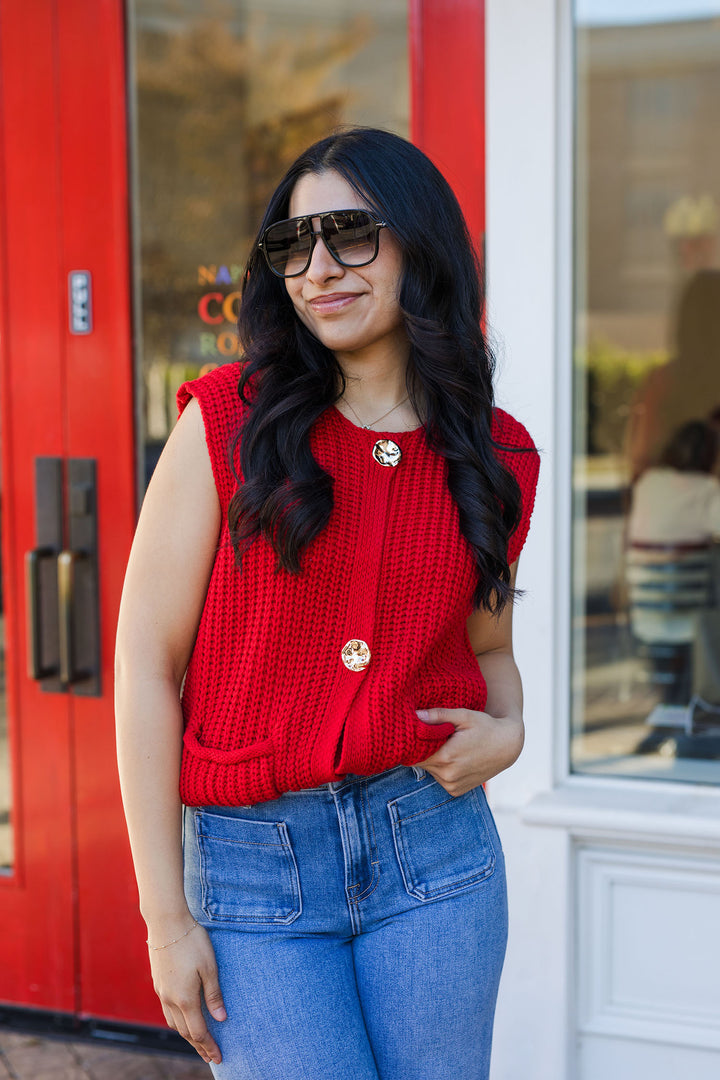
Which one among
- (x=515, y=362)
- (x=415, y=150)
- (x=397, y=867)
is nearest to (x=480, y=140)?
(x=515, y=362)

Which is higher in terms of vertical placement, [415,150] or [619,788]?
[415,150]

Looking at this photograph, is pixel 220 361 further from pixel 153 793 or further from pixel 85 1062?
pixel 85 1062

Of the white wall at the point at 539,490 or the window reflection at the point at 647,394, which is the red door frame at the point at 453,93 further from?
the window reflection at the point at 647,394

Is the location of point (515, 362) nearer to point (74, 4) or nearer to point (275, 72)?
point (275, 72)

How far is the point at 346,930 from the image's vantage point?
1359 mm

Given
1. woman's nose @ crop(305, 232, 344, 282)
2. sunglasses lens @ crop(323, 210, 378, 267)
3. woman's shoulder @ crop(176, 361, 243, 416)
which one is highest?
sunglasses lens @ crop(323, 210, 378, 267)

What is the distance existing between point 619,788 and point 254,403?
1550mm

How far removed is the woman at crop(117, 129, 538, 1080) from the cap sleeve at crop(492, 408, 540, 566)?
0.07 meters

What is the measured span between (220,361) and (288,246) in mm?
1295

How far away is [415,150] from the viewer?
142 cm

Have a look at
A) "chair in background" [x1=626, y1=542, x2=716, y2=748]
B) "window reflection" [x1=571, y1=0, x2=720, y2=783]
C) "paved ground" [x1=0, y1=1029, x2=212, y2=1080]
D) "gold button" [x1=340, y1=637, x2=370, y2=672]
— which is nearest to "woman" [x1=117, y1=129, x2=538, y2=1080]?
"gold button" [x1=340, y1=637, x2=370, y2=672]

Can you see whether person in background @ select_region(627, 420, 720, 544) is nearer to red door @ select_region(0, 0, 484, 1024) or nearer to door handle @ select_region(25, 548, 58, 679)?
red door @ select_region(0, 0, 484, 1024)

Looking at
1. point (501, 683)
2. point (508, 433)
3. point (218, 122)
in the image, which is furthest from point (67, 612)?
point (508, 433)

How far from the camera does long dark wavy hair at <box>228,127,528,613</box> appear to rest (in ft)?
4.35
